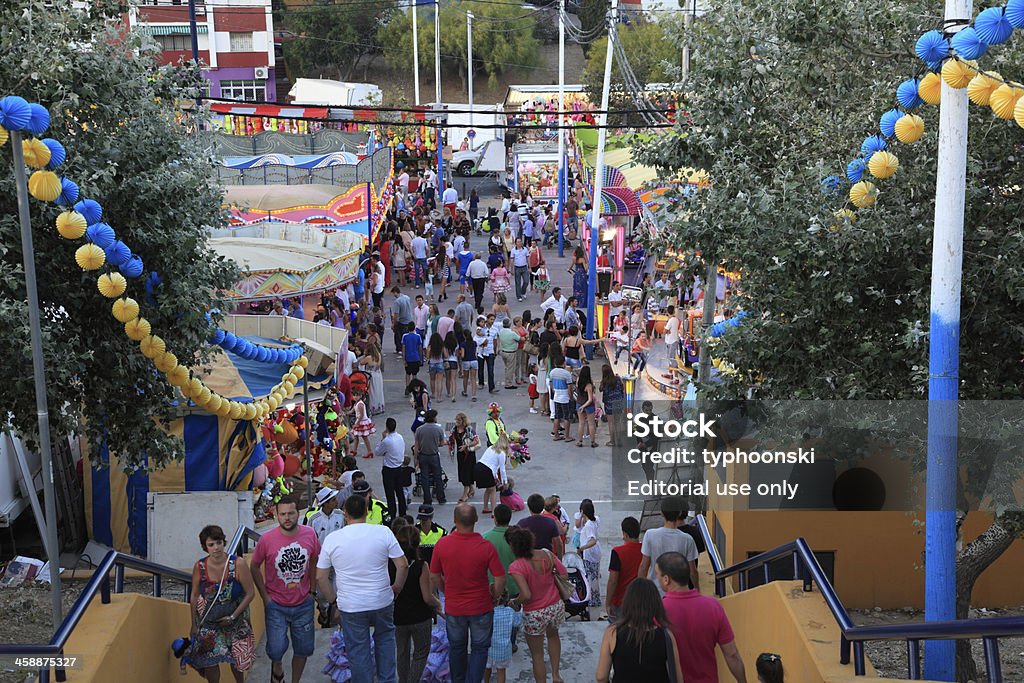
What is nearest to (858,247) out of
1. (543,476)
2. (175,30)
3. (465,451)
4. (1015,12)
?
(1015,12)

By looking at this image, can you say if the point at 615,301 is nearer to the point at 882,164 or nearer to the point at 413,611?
the point at 413,611

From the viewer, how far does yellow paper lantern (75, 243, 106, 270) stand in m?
8.58

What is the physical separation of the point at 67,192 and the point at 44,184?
0.34 m

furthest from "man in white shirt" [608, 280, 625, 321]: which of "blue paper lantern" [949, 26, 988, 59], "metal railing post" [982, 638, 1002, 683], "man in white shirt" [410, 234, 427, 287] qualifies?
"metal railing post" [982, 638, 1002, 683]

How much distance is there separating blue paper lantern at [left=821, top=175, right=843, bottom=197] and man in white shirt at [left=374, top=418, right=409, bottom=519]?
711 cm

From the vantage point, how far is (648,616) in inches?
232

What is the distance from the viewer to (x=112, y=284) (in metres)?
8.78

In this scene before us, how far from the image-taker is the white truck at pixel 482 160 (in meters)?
49.3

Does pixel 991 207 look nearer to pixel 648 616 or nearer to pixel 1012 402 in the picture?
pixel 1012 402

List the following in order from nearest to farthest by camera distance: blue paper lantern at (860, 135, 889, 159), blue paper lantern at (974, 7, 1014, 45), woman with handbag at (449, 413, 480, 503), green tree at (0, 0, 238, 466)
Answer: blue paper lantern at (974, 7, 1014, 45) < blue paper lantern at (860, 135, 889, 159) < green tree at (0, 0, 238, 466) < woman with handbag at (449, 413, 480, 503)

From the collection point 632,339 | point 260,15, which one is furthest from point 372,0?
point 632,339

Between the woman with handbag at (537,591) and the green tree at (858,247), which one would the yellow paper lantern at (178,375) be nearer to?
the woman with handbag at (537,591)

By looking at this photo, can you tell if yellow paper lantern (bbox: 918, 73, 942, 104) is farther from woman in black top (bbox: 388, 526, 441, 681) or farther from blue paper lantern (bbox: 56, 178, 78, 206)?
blue paper lantern (bbox: 56, 178, 78, 206)

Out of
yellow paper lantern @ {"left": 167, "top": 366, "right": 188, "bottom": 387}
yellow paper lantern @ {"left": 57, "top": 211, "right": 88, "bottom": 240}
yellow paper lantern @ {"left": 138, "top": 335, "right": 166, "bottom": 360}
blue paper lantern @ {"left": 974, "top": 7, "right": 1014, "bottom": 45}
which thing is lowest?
yellow paper lantern @ {"left": 167, "top": 366, "right": 188, "bottom": 387}
